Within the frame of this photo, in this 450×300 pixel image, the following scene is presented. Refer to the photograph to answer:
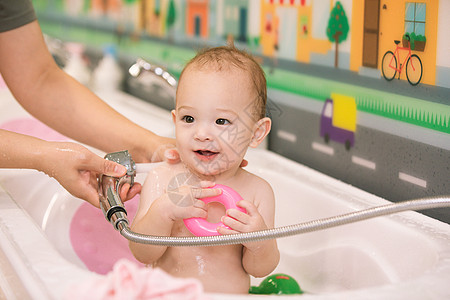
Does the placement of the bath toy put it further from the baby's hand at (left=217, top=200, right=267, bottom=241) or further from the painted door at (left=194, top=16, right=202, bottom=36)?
the painted door at (left=194, top=16, right=202, bottom=36)

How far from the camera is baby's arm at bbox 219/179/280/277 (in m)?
1.02

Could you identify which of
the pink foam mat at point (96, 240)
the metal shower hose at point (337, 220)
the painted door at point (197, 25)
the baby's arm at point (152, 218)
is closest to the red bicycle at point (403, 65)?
the metal shower hose at point (337, 220)

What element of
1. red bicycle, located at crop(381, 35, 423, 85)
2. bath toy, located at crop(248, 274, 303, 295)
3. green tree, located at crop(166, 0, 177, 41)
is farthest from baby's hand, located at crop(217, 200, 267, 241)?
green tree, located at crop(166, 0, 177, 41)

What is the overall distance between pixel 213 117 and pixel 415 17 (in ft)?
1.53

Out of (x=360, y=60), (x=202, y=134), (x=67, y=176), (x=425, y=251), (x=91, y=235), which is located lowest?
Result: (x=91, y=235)

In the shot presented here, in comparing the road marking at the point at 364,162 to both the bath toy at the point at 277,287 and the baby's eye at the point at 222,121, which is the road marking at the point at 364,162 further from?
the baby's eye at the point at 222,121

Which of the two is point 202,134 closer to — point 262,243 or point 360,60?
point 262,243

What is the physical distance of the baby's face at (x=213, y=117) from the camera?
1.07 meters

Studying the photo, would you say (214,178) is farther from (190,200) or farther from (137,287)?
(137,287)

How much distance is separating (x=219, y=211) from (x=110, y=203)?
8.2 inches

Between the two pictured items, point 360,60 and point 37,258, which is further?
point 360,60

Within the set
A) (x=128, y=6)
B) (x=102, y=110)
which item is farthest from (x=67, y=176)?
(x=128, y=6)

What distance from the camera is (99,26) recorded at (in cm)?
276

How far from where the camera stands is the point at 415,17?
3.88 ft
